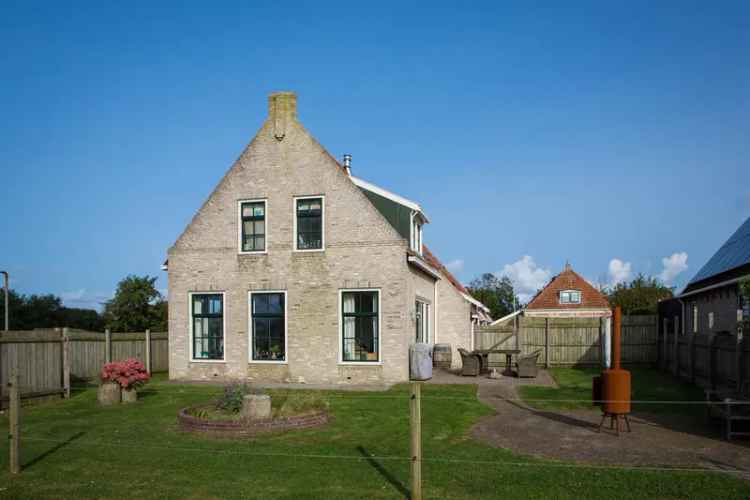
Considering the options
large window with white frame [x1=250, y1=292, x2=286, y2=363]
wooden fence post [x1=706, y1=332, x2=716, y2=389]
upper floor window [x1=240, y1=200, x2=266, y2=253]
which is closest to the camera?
wooden fence post [x1=706, y1=332, x2=716, y2=389]

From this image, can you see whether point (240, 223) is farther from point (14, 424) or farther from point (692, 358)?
point (692, 358)

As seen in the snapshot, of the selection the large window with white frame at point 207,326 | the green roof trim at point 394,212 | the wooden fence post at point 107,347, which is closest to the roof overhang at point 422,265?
the green roof trim at point 394,212

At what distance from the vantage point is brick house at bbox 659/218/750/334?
20078 mm

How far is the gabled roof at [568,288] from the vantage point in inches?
1797

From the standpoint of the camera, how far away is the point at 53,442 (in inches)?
454

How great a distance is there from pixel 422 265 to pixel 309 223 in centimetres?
406

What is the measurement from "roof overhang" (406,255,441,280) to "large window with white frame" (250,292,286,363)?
4.26 metres

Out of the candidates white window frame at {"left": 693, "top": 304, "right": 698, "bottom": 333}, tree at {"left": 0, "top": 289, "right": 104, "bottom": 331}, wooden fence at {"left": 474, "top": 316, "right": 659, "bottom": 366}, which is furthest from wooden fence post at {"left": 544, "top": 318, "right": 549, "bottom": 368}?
tree at {"left": 0, "top": 289, "right": 104, "bottom": 331}

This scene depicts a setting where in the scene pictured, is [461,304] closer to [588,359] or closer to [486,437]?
[588,359]

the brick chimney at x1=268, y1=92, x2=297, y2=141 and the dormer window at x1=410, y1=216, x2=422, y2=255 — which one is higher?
the brick chimney at x1=268, y1=92, x2=297, y2=141

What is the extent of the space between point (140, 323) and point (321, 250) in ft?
46.5

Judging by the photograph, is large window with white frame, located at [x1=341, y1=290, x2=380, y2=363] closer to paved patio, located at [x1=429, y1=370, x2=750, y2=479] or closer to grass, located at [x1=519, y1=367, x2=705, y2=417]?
grass, located at [x1=519, y1=367, x2=705, y2=417]

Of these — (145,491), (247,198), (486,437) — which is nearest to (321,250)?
(247,198)

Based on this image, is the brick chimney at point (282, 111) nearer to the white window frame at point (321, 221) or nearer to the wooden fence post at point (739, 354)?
the white window frame at point (321, 221)
